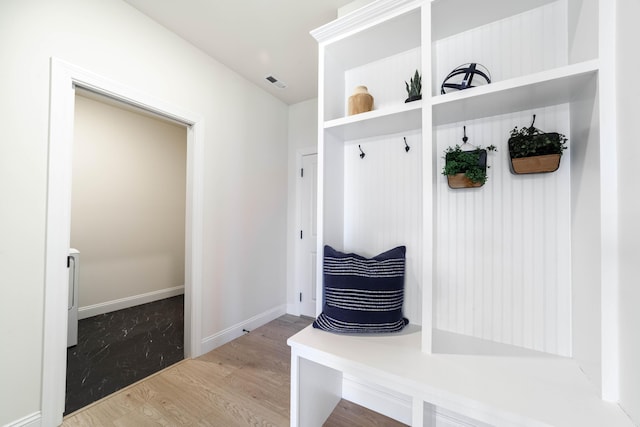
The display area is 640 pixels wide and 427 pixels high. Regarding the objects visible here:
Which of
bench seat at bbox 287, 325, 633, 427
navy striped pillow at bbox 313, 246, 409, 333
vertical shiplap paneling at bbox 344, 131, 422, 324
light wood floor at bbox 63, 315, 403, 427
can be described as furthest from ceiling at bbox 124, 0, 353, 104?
light wood floor at bbox 63, 315, 403, 427

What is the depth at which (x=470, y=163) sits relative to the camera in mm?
1254

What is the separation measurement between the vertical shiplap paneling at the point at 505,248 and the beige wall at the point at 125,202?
3913mm

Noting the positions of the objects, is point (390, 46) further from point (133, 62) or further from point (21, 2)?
point (21, 2)

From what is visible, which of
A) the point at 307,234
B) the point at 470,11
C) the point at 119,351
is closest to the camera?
the point at 470,11

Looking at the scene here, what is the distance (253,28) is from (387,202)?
1.76m

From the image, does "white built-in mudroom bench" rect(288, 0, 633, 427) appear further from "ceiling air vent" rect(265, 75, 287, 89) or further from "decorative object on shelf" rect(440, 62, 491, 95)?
"ceiling air vent" rect(265, 75, 287, 89)

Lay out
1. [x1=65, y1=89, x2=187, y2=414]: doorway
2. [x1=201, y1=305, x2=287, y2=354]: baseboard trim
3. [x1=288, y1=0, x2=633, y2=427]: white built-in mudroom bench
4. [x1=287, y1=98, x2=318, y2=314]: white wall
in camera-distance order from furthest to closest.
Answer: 1. [x1=287, y1=98, x2=318, y2=314]: white wall
2. [x1=65, y1=89, x2=187, y2=414]: doorway
3. [x1=201, y1=305, x2=287, y2=354]: baseboard trim
4. [x1=288, y1=0, x2=633, y2=427]: white built-in mudroom bench

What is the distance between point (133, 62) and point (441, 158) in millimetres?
2233

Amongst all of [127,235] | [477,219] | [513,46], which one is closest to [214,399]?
[477,219]

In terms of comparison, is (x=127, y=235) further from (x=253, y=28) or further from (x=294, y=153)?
(x=253, y=28)

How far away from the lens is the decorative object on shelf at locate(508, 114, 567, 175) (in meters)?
1.08

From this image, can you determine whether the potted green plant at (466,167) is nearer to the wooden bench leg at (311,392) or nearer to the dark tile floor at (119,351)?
the wooden bench leg at (311,392)

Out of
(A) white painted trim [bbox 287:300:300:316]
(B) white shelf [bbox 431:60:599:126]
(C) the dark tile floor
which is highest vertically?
(B) white shelf [bbox 431:60:599:126]

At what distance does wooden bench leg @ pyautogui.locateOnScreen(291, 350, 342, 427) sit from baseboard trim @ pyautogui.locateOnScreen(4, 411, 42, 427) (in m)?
1.42
